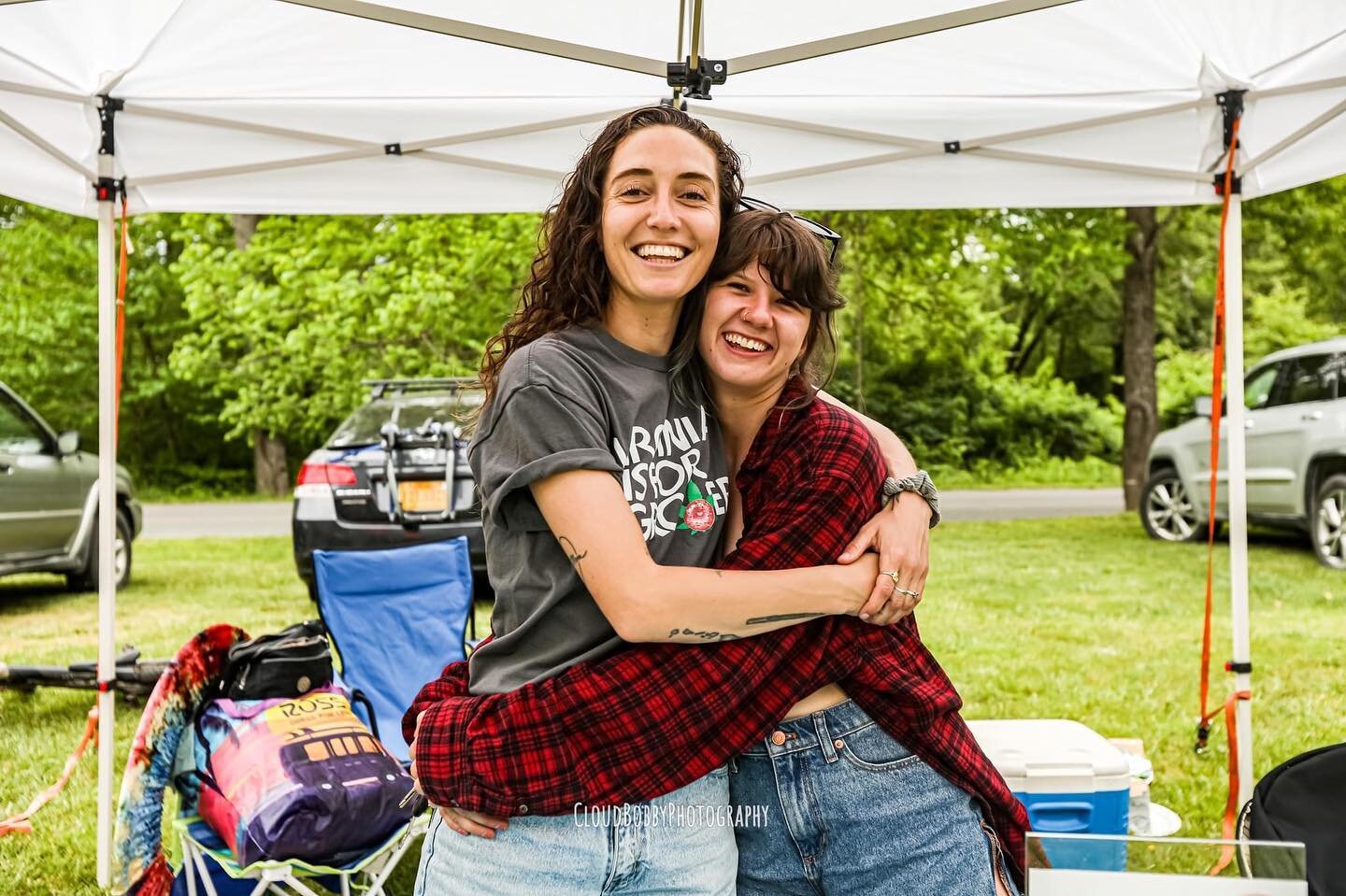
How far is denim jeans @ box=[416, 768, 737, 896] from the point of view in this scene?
1.51 metres

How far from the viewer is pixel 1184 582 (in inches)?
346

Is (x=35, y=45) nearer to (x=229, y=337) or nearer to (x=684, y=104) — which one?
(x=684, y=104)

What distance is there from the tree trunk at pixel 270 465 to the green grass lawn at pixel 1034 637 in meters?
7.47

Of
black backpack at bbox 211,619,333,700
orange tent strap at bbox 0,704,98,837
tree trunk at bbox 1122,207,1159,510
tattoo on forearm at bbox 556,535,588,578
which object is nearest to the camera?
tattoo on forearm at bbox 556,535,588,578

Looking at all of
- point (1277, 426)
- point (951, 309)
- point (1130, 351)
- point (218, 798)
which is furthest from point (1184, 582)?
point (218, 798)

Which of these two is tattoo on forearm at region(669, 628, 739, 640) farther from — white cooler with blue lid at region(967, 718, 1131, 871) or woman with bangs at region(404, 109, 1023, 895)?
white cooler with blue lid at region(967, 718, 1131, 871)

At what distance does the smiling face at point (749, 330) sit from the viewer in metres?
1.67

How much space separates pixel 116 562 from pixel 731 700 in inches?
330

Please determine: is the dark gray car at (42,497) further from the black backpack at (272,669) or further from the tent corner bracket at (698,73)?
the tent corner bracket at (698,73)

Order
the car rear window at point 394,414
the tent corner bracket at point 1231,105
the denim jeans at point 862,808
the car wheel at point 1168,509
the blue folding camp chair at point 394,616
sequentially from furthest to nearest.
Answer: the car wheel at point 1168,509
the car rear window at point 394,414
the blue folding camp chair at point 394,616
the tent corner bracket at point 1231,105
the denim jeans at point 862,808

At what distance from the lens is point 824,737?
5.21ft

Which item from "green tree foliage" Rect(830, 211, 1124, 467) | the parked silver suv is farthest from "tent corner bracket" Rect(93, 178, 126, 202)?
"green tree foliage" Rect(830, 211, 1124, 467)

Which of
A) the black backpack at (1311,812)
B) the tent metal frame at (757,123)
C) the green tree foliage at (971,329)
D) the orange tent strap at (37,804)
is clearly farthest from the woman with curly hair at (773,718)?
the green tree foliage at (971,329)

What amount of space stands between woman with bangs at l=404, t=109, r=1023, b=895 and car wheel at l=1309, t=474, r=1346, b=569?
8059mm
